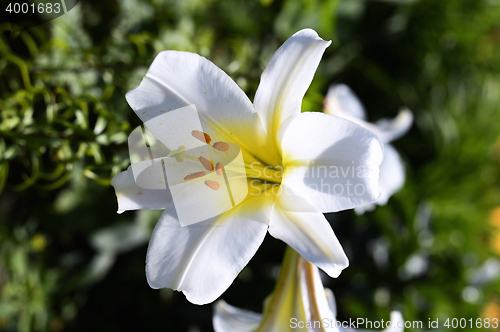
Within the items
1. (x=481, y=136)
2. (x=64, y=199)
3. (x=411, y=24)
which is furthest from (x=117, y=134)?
(x=481, y=136)

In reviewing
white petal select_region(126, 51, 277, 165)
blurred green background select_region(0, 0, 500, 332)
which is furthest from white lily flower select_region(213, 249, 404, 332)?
blurred green background select_region(0, 0, 500, 332)

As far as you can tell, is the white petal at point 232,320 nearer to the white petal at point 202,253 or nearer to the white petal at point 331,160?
the white petal at point 202,253

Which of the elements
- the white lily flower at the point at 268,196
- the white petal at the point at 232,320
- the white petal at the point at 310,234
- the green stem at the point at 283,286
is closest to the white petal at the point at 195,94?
the white lily flower at the point at 268,196

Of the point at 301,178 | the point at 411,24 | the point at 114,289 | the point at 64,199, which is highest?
the point at 301,178

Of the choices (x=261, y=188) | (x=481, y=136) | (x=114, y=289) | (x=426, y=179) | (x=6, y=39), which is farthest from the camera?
(x=481, y=136)

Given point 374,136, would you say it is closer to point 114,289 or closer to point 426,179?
point 114,289

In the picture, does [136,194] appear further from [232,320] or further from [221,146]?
[232,320]
